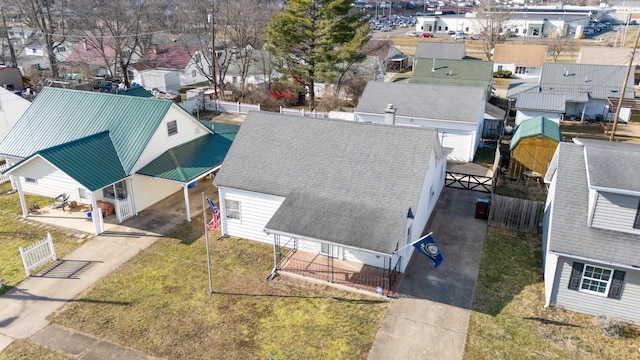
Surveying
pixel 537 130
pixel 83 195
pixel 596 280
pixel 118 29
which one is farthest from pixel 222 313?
pixel 118 29

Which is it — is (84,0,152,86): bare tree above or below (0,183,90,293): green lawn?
above

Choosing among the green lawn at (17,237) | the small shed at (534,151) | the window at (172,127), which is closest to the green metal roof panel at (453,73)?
the small shed at (534,151)

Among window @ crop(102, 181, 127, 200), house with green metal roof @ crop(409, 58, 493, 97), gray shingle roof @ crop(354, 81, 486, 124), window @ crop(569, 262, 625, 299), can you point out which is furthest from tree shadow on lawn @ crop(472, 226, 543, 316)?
house with green metal roof @ crop(409, 58, 493, 97)

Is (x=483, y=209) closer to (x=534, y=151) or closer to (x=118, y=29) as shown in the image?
(x=534, y=151)

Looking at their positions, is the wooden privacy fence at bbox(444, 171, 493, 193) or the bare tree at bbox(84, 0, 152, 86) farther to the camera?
the bare tree at bbox(84, 0, 152, 86)

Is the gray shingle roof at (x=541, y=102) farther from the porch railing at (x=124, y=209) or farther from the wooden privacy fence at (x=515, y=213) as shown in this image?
the porch railing at (x=124, y=209)

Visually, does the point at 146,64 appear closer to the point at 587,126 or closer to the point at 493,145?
the point at 493,145

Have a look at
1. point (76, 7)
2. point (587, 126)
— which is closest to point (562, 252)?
point (587, 126)

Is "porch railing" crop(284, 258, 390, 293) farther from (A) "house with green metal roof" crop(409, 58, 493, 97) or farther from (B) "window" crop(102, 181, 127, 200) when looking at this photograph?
(A) "house with green metal roof" crop(409, 58, 493, 97)
